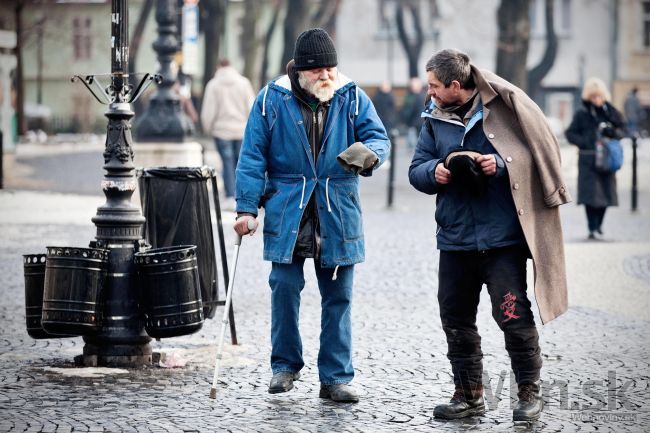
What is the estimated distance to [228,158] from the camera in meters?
19.6

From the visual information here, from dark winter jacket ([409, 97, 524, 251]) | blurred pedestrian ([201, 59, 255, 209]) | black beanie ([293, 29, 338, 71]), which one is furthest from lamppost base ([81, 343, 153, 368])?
blurred pedestrian ([201, 59, 255, 209])

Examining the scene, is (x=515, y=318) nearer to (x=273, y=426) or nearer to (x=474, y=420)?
(x=474, y=420)

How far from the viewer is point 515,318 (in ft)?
21.3

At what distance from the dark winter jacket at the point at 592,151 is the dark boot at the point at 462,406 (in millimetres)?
8857

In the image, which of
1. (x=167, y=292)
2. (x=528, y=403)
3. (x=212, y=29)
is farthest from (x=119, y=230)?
(x=212, y=29)

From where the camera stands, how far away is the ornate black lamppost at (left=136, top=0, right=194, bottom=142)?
17.3m

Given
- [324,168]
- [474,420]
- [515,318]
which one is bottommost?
[474,420]

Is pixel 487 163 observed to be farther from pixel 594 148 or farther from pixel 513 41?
pixel 513 41

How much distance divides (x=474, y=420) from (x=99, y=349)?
7.87 ft

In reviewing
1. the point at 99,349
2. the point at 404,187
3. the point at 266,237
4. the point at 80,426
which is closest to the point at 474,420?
the point at 266,237

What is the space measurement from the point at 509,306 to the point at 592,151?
9.26m

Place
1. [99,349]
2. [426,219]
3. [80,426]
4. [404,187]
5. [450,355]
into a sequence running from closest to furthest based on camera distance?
1. [80,426]
2. [450,355]
3. [99,349]
4. [426,219]
5. [404,187]

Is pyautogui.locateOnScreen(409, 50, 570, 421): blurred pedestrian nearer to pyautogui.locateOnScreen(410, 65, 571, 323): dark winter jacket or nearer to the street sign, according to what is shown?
pyautogui.locateOnScreen(410, 65, 571, 323): dark winter jacket

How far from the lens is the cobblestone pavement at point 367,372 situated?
6.46 metres
